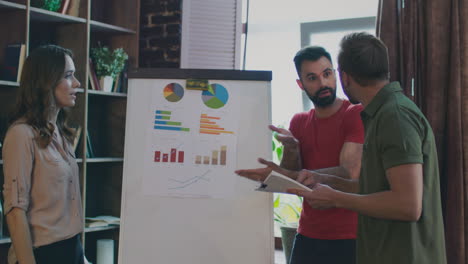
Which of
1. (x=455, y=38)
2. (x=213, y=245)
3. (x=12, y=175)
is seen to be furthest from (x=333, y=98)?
(x=12, y=175)

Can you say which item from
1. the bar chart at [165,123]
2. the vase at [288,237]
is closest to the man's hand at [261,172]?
the bar chart at [165,123]

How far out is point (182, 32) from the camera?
145 inches

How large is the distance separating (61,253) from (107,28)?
194 centimetres

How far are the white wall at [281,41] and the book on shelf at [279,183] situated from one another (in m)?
2.44

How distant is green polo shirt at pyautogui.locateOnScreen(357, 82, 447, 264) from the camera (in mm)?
1458

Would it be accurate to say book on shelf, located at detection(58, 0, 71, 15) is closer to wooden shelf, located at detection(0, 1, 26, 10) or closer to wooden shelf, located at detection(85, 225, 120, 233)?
wooden shelf, located at detection(0, 1, 26, 10)

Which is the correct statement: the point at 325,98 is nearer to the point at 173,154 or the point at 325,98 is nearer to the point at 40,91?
the point at 173,154

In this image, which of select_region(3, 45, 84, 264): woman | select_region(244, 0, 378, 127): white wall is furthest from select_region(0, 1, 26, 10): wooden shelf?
select_region(244, 0, 378, 127): white wall

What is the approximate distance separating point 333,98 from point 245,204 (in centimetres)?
63

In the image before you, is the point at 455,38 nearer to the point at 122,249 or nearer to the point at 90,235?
the point at 122,249

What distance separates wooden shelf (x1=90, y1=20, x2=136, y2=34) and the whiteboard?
1237mm

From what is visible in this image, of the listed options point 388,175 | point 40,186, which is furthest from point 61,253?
point 388,175

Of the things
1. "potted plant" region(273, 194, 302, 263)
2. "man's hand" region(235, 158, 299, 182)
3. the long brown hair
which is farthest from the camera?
"potted plant" region(273, 194, 302, 263)

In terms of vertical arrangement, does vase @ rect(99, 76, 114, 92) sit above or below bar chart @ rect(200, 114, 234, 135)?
above
